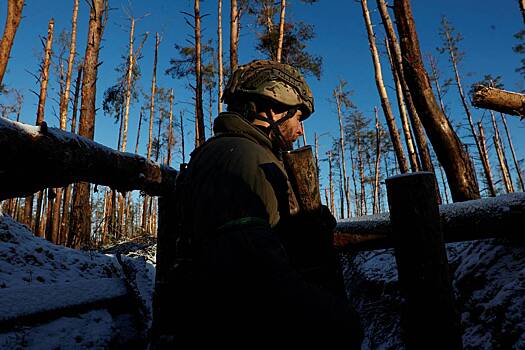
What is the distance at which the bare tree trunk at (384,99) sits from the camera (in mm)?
11469

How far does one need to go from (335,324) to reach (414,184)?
1.06m

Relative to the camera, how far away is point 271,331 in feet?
3.37

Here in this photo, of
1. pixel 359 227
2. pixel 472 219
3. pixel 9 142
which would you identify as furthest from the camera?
pixel 9 142

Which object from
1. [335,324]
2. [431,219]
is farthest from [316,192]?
[431,219]

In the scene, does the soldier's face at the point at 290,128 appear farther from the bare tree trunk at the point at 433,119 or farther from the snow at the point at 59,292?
the bare tree trunk at the point at 433,119

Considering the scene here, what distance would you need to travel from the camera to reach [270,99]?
1.81 meters

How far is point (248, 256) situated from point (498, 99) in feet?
13.8

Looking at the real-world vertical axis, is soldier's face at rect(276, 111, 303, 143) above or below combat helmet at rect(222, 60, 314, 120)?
below

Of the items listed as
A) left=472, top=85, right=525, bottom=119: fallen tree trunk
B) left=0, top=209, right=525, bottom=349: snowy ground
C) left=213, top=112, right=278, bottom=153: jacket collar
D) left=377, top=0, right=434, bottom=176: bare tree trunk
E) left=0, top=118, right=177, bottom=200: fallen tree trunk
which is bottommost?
left=0, top=209, right=525, bottom=349: snowy ground

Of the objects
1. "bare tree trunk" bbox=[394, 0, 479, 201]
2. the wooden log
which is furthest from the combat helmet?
"bare tree trunk" bbox=[394, 0, 479, 201]

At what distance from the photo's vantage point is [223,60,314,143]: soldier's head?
1.77 meters

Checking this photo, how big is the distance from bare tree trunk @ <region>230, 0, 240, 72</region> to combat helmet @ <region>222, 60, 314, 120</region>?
10.9 metres

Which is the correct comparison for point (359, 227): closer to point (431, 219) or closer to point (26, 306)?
point (431, 219)

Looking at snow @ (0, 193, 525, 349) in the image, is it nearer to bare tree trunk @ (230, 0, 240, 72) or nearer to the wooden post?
the wooden post
